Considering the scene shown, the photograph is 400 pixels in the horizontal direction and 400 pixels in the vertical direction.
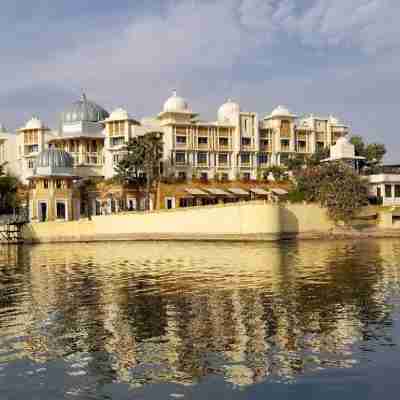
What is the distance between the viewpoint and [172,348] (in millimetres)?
15812

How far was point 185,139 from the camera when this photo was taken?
3196 inches

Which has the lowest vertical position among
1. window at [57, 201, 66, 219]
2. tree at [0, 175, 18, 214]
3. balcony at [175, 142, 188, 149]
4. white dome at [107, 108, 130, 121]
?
window at [57, 201, 66, 219]

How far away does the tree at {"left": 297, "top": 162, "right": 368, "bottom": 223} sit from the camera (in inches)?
2473

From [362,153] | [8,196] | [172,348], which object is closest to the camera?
[172,348]

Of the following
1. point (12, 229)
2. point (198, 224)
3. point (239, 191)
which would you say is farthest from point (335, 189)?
point (12, 229)

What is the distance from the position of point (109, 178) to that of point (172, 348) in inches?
2623

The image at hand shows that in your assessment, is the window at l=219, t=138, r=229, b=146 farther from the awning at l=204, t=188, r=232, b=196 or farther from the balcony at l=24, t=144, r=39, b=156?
the balcony at l=24, t=144, r=39, b=156

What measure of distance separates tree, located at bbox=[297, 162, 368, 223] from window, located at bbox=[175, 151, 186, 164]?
69.1 feet

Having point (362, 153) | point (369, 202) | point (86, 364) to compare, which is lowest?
point (86, 364)

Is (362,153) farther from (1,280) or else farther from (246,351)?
(246,351)

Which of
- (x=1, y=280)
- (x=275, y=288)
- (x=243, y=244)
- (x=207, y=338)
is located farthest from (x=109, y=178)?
(x=207, y=338)

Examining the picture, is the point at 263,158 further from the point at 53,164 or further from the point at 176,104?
the point at 53,164

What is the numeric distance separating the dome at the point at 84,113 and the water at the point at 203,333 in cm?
5912

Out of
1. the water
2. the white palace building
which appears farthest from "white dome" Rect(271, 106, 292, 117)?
the water
